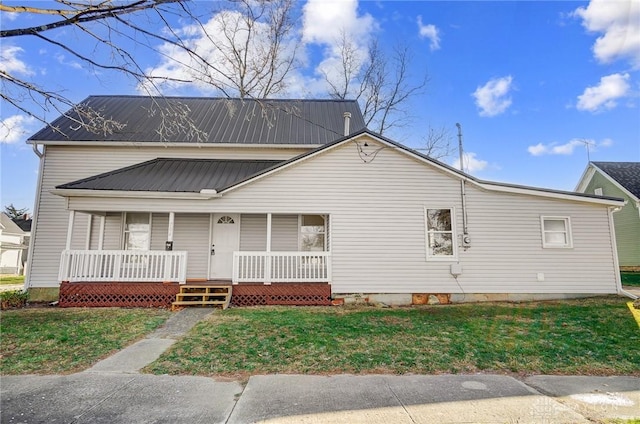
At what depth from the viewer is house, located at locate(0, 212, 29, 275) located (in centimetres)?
2892

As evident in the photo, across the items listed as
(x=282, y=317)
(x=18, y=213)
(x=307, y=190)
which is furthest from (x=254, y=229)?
(x=18, y=213)

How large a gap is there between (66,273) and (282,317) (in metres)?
6.76

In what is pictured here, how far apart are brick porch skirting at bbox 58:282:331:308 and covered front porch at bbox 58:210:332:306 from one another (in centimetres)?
3

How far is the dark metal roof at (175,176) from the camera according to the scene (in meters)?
9.95

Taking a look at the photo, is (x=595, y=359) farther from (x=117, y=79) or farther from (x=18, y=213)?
Result: (x=18, y=213)

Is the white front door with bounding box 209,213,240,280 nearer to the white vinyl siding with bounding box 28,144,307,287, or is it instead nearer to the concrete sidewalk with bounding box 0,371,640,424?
the white vinyl siding with bounding box 28,144,307,287

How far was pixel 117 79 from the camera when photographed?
19.9ft

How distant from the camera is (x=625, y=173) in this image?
19781 mm

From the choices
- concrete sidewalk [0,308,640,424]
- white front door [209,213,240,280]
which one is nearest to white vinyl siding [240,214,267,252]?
white front door [209,213,240,280]

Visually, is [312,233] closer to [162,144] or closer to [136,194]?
[136,194]

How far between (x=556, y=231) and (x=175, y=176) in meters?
12.0

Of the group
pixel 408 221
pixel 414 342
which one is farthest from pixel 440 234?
pixel 414 342

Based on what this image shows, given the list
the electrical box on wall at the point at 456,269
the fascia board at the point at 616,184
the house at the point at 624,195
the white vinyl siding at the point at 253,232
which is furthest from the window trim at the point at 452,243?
the fascia board at the point at 616,184

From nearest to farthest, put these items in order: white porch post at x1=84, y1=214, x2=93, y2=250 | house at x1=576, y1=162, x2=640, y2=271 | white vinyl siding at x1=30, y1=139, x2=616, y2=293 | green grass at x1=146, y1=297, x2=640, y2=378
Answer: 1. green grass at x1=146, y1=297, x2=640, y2=378
2. white vinyl siding at x1=30, y1=139, x2=616, y2=293
3. white porch post at x1=84, y1=214, x2=93, y2=250
4. house at x1=576, y1=162, x2=640, y2=271
